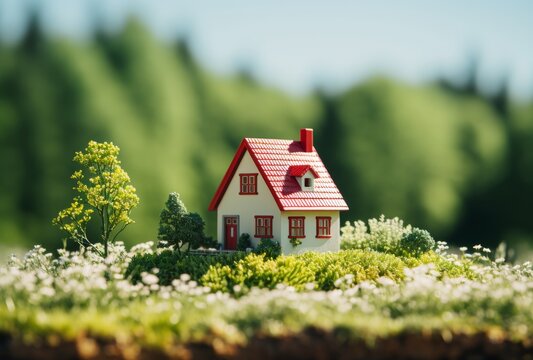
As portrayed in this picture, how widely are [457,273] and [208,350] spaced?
1152cm

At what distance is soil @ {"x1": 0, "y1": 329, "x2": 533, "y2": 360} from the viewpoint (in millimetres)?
11672

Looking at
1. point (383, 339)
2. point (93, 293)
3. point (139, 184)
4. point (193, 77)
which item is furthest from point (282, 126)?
point (383, 339)

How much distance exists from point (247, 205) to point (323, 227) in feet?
7.35

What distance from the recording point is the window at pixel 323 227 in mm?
21625

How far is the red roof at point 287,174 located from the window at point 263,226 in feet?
2.91

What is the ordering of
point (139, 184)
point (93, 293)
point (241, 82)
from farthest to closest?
point (241, 82) → point (139, 184) → point (93, 293)

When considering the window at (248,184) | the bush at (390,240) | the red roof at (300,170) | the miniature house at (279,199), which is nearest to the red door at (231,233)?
the miniature house at (279,199)

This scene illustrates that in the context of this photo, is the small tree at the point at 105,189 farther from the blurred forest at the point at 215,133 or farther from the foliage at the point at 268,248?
the blurred forest at the point at 215,133

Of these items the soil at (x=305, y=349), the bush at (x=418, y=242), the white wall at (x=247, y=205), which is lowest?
the soil at (x=305, y=349)

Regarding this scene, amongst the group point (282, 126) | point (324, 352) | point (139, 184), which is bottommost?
point (324, 352)

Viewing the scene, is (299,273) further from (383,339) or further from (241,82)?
(241,82)

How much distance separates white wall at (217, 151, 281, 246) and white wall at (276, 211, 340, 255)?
18 cm

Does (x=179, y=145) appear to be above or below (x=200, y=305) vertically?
above

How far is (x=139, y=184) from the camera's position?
99.9ft
